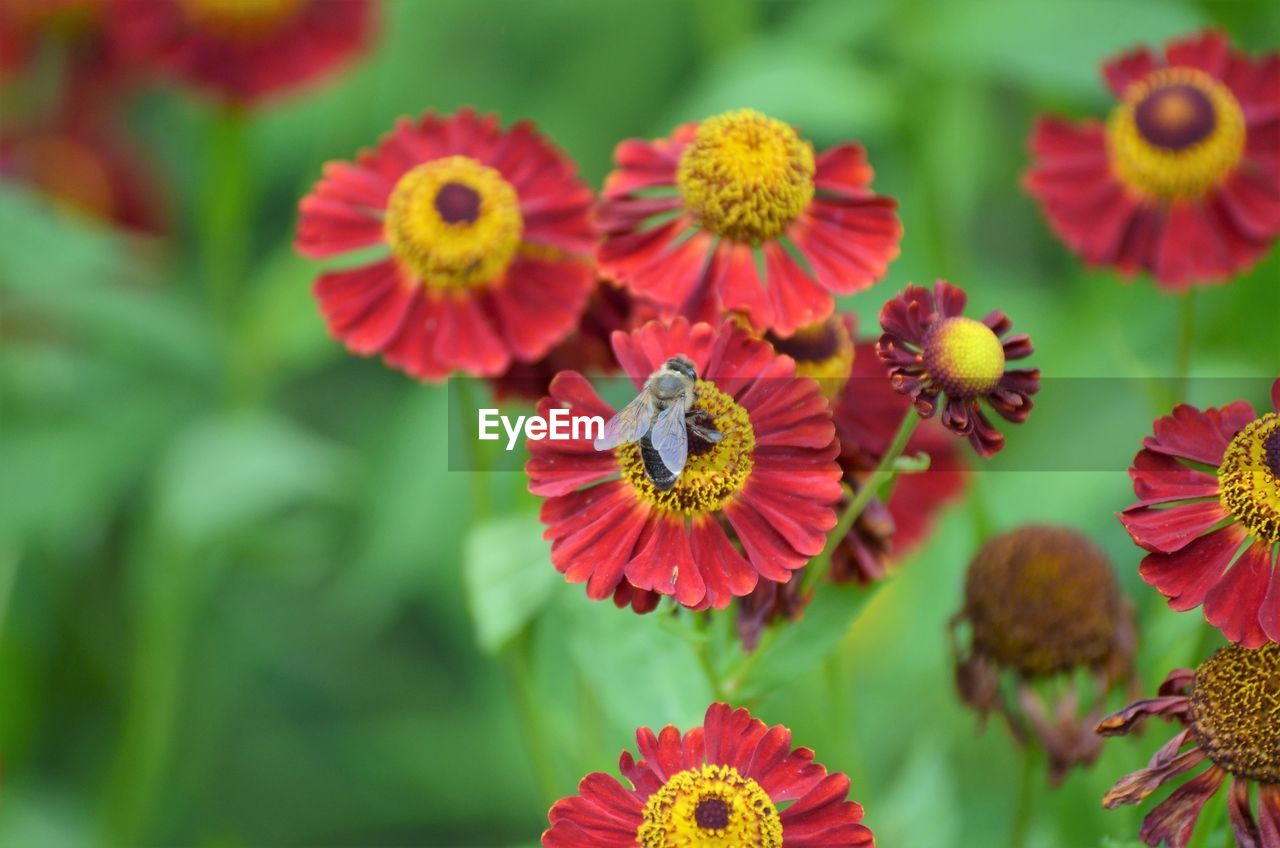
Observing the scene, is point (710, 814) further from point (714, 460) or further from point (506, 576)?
point (506, 576)

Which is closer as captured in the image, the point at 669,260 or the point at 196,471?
the point at 669,260

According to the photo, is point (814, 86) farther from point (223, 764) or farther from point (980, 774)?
point (223, 764)

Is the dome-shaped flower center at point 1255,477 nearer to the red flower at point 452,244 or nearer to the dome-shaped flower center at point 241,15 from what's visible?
the red flower at point 452,244

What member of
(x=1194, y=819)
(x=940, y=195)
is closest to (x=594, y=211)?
(x=1194, y=819)

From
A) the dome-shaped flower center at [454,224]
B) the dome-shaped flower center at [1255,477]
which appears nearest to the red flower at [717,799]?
the dome-shaped flower center at [1255,477]

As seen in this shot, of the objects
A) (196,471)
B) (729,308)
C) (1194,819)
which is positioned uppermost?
(196,471)

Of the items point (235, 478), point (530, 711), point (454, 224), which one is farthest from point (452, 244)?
point (235, 478)

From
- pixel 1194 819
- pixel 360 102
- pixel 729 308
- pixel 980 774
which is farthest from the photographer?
pixel 360 102

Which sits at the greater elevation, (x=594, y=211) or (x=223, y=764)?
(x=223, y=764)

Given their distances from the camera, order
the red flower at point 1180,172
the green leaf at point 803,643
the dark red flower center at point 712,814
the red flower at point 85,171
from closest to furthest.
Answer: the dark red flower center at point 712,814, the green leaf at point 803,643, the red flower at point 1180,172, the red flower at point 85,171
